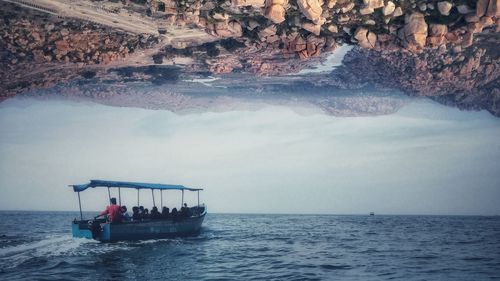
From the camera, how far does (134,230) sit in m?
19.1

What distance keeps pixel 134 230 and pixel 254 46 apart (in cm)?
1365

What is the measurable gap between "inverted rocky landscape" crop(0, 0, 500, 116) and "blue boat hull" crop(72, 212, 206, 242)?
8.28 m

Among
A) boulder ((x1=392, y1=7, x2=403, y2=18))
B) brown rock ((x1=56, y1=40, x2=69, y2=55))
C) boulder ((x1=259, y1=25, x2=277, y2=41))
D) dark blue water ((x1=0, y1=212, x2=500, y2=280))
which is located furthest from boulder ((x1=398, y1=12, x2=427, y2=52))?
brown rock ((x1=56, y1=40, x2=69, y2=55))

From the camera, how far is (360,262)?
16.1 meters

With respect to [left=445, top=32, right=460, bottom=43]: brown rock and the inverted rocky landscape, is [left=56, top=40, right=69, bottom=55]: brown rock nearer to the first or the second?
the inverted rocky landscape

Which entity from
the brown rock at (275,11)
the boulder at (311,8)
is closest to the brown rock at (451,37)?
the boulder at (311,8)

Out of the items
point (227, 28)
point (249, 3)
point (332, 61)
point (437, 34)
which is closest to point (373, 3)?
point (437, 34)

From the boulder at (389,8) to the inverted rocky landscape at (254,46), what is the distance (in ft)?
0.15

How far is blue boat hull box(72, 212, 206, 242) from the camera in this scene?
1769 cm

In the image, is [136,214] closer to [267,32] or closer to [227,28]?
[227,28]

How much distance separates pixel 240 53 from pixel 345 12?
6.77m

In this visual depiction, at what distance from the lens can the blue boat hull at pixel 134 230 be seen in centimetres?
1769

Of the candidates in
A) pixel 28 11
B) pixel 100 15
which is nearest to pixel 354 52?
pixel 100 15

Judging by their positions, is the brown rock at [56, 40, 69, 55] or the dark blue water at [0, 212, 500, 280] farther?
the dark blue water at [0, 212, 500, 280]
